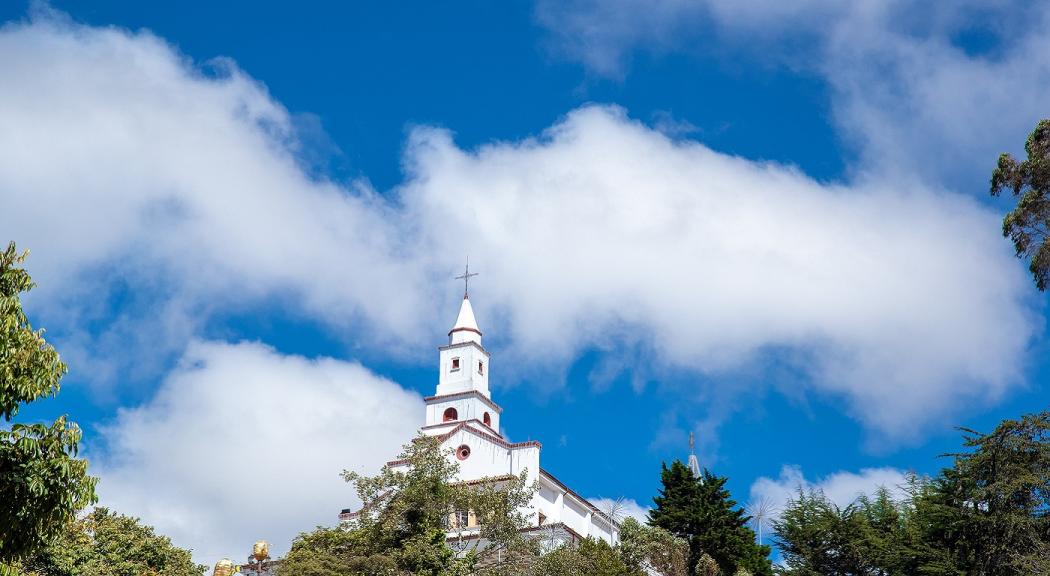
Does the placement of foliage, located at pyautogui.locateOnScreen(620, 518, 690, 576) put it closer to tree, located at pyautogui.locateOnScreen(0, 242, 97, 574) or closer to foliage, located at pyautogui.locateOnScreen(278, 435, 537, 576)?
foliage, located at pyautogui.locateOnScreen(278, 435, 537, 576)

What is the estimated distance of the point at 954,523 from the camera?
3816 cm

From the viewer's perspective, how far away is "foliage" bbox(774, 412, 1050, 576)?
104ft

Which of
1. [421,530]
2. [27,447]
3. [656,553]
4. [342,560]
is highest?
[656,553]

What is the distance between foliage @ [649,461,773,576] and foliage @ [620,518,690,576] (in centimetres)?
143

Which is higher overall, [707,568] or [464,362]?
[464,362]

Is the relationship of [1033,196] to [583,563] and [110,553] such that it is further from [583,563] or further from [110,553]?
[110,553]

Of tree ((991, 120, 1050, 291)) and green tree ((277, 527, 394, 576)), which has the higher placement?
tree ((991, 120, 1050, 291))

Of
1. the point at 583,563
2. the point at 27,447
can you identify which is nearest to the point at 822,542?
the point at 583,563

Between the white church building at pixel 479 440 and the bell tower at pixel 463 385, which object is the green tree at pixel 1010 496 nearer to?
the white church building at pixel 479 440

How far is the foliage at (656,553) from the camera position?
139ft

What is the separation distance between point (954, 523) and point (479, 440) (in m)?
26.1

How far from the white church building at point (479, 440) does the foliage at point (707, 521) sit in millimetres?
4138

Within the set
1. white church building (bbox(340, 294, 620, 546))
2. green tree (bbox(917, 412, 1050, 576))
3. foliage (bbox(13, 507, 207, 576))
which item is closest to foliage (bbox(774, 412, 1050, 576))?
green tree (bbox(917, 412, 1050, 576))

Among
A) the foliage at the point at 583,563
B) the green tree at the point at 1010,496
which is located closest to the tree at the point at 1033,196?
the green tree at the point at 1010,496
